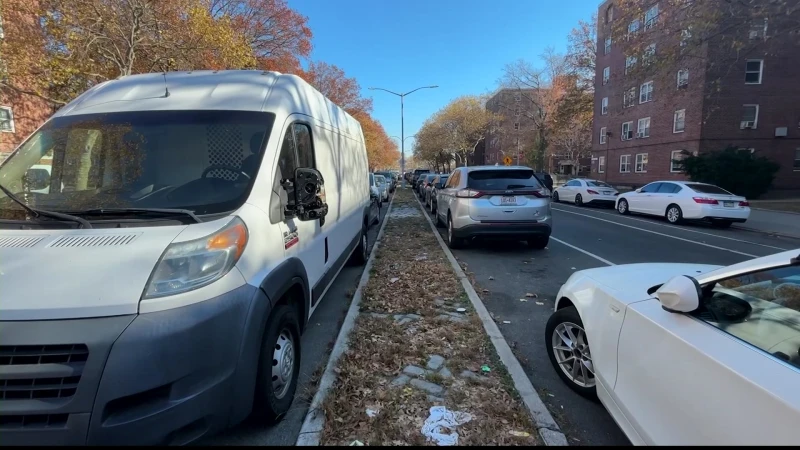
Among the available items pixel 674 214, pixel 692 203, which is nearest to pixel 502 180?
pixel 692 203

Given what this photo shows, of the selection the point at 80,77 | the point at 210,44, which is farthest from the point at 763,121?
the point at 80,77

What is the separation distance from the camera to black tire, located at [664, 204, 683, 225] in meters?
13.9

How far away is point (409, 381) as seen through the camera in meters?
3.29

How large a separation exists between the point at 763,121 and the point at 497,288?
28683 mm

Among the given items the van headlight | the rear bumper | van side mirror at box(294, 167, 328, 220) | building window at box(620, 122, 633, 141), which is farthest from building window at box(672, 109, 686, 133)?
the van headlight

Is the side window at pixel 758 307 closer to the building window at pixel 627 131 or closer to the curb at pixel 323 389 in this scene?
the curb at pixel 323 389

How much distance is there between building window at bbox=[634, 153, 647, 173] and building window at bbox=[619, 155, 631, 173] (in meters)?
1.13

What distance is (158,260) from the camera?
2092mm

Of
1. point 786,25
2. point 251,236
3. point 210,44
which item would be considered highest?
point 786,25

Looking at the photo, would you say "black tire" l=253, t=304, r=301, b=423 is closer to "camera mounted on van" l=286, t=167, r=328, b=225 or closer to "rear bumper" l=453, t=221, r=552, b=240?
"camera mounted on van" l=286, t=167, r=328, b=225

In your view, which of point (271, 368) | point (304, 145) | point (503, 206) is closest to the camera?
point (271, 368)

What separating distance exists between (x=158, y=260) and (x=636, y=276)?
3134 millimetres

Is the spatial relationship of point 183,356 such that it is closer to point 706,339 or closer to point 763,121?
point 706,339

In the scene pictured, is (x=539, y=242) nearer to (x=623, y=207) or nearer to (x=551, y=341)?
(x=551, y=341)
